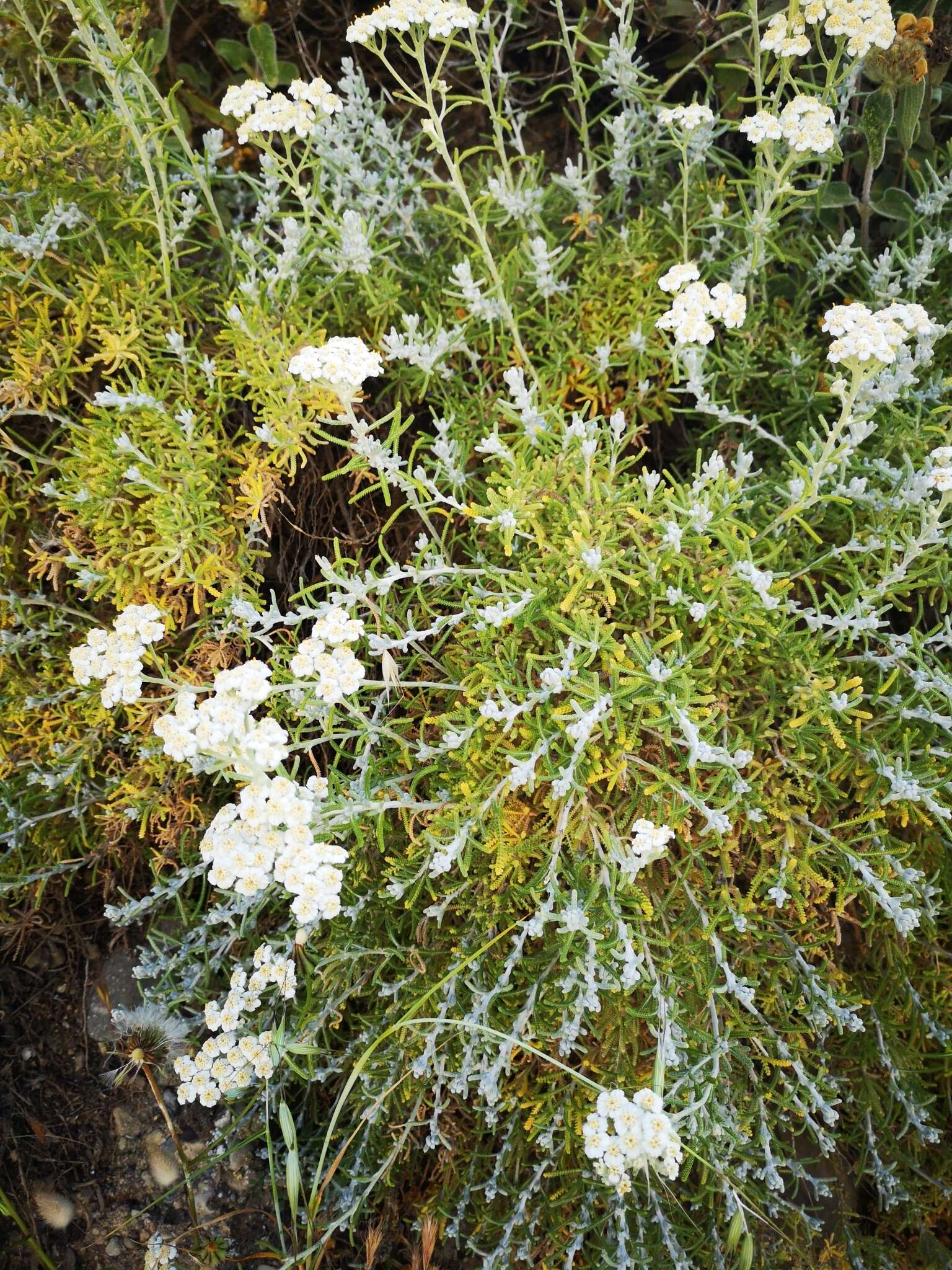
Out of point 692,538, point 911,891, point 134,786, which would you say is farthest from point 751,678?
point 134,786

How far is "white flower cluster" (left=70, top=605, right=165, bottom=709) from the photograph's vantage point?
1664 millimetres

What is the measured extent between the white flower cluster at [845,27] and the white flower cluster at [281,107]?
917mm

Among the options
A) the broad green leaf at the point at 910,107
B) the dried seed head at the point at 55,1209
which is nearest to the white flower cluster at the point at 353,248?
the broad green leaf at the point at 910,107

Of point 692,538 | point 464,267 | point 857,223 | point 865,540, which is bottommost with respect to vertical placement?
point 865,540

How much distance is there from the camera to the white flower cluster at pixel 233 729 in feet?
4.88

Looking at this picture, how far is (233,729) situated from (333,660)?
0.23 metres

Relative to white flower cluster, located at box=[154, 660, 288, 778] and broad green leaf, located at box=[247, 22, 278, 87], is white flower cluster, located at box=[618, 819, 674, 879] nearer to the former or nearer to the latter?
white flower cluster, located at box=[154, 660, 288, 778]

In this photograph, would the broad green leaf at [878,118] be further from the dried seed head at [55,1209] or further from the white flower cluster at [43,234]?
the dried seed head at [55,1209]

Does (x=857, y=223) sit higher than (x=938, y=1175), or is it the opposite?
(x=857, y=223)

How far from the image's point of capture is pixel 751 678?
6.95 ft

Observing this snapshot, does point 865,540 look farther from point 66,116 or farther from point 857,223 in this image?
point 66,116

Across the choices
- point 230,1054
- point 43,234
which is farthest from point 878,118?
point 230,1054

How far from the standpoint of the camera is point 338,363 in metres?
1.66

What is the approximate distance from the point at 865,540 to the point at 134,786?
1.83 m
